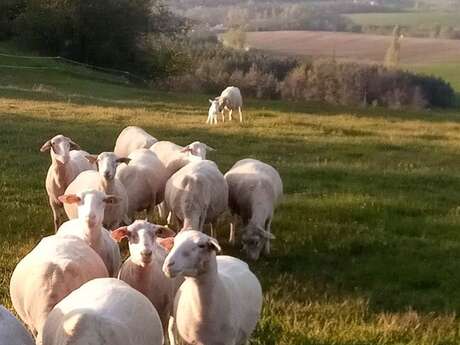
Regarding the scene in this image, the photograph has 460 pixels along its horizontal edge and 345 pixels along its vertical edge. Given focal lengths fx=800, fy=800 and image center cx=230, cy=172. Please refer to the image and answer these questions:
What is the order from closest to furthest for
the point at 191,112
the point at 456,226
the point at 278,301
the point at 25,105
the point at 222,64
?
the point at 278,301 → the point at 456,226 → the point at 25,105 → the point at 191,112 → the point at 222,64

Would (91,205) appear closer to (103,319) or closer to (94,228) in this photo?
(94,228)

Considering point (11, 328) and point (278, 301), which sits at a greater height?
point (11, 328)

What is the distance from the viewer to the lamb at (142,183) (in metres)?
9.80

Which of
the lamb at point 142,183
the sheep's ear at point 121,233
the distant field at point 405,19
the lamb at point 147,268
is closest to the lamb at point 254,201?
the lamb at point 142,183

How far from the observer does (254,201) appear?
30.9 feet

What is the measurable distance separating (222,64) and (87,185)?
41878mm

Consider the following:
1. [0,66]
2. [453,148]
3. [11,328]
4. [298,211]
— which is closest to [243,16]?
[0,66]

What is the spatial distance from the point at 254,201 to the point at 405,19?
102968 millimetres

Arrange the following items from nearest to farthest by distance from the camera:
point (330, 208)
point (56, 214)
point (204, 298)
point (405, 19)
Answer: point (204, 298)
point (56, 214)
point (330, 208)
point (405, 19)

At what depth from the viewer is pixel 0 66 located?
124ft

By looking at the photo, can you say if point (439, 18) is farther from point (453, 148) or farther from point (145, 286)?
point (145, 286)

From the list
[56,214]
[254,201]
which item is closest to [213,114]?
[56,214]

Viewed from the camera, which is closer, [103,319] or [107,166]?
[103,319]

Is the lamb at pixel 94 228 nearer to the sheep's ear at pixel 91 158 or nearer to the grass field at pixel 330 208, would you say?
the grass field at pixel 330 208
